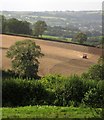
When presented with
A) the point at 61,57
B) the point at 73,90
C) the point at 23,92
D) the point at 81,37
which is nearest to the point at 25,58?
the point at 23,92

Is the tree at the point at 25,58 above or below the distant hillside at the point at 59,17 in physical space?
below

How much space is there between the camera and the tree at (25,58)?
24.4 meters

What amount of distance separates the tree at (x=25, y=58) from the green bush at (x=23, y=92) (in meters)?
9.72

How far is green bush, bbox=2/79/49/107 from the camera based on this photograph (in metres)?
13.6

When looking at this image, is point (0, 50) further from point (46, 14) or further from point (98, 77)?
point (46, 14)

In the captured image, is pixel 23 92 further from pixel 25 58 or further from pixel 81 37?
pixel 81 37

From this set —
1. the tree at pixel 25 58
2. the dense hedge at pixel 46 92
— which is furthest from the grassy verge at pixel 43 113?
the tree at pixel 25 58

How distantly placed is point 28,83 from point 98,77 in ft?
20.8

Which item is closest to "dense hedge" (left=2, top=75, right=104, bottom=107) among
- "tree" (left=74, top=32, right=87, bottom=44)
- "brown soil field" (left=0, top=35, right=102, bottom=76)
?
"brown soil field" (left=0, top=35, right=102, bottom=76)

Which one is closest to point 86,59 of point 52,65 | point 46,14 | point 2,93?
point 52,65

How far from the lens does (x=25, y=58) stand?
24.9 metres

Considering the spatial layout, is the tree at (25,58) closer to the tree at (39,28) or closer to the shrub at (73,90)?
the shrub at (73,90)

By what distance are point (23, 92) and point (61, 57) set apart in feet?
76.6

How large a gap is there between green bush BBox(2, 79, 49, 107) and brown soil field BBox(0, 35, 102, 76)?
550 inches
